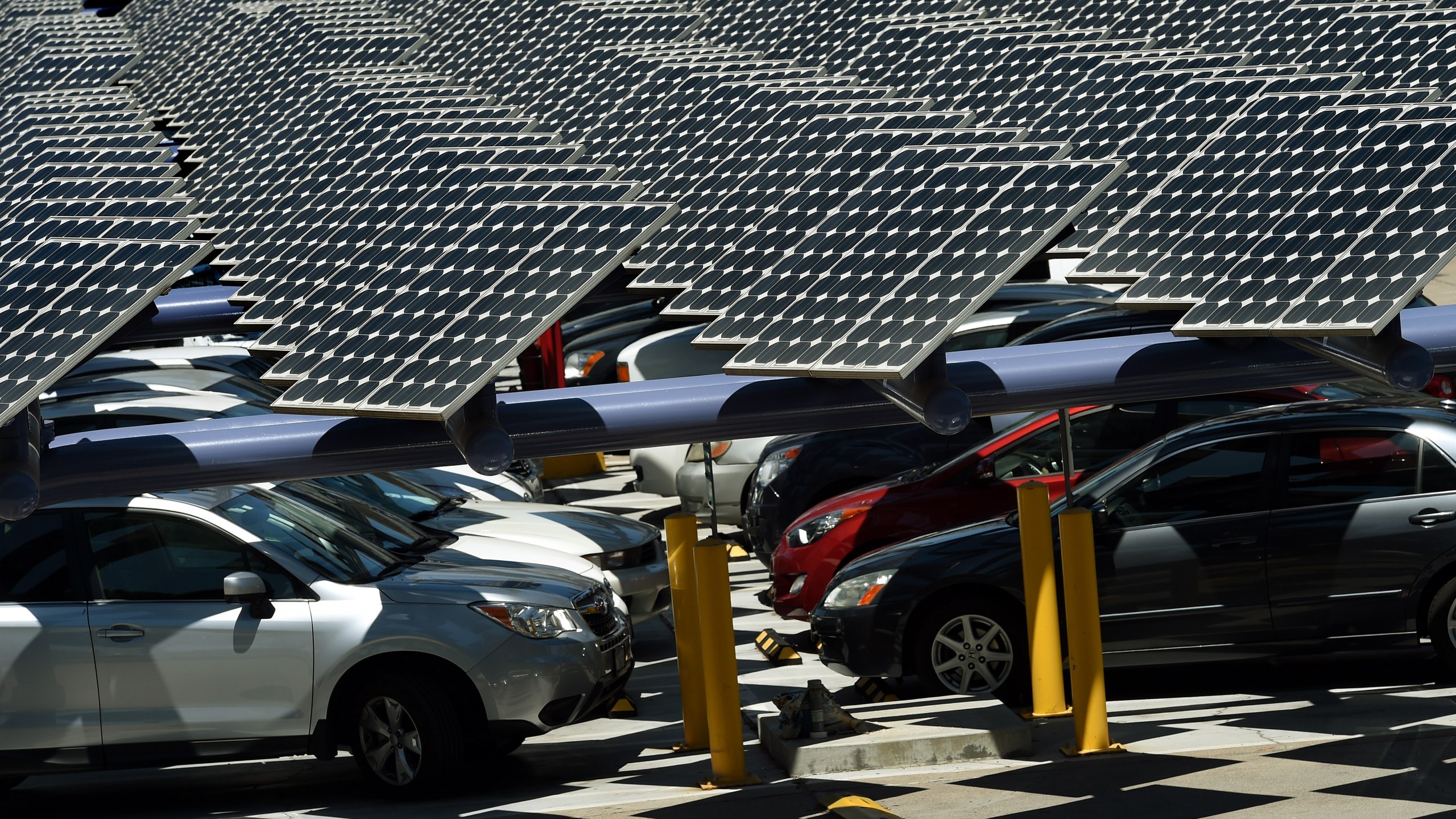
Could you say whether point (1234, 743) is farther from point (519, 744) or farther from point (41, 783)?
point (41, 783)

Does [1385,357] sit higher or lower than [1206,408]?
lower

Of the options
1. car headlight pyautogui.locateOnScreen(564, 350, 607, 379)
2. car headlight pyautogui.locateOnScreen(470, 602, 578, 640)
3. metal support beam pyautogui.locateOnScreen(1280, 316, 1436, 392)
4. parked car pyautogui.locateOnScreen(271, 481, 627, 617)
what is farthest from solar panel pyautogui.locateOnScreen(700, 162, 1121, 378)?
car headlight pyautogui.locateOnScreen(564, 350, 607, 379)

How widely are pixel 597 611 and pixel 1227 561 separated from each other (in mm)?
3487

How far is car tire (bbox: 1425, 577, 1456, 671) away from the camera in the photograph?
8.04 metres

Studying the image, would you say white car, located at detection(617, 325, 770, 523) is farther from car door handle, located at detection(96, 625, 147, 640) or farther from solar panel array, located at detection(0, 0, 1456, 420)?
car door handle, located at detection(96, 625, 147, 640)

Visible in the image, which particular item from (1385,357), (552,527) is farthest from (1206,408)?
(552,527)

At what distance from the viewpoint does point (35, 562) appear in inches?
317

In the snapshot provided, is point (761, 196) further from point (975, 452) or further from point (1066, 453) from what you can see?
point (975, 452)

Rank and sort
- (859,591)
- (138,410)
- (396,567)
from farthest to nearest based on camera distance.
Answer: (138,410)
(859,591)
(396,567)

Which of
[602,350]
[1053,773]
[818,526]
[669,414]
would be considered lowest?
[1053,773]

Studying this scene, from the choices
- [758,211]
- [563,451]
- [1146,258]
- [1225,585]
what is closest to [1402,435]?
[1225,585]

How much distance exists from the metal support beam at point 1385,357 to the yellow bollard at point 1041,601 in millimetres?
2135

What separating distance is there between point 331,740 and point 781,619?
4060mm

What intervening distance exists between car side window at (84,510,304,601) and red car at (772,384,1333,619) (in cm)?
357
